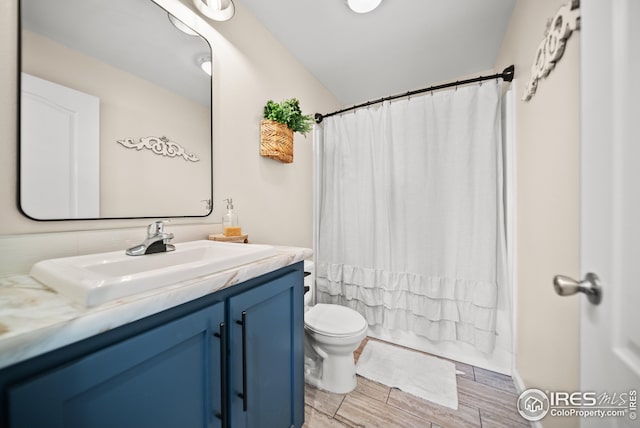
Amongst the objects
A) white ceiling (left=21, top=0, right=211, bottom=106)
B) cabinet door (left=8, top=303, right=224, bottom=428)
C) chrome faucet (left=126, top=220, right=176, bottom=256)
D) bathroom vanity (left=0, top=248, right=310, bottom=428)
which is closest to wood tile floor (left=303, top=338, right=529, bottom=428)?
bathroom vanity (left=0, top=248, right=310, bottom=428)

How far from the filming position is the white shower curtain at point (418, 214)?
1.60m

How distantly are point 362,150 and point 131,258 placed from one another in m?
1.79

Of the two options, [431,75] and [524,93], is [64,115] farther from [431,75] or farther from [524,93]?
[431,75]

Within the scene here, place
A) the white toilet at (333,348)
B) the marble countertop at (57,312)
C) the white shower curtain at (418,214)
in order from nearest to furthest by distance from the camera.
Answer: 1. the marble countertop at (57,312)
2. the white toilet at (333,348)
3. the white shower curtain at (418,214)

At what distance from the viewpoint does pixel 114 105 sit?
36.0 inches

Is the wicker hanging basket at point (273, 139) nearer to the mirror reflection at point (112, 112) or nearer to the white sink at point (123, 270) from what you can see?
the mirror reflection at point (112, 112)

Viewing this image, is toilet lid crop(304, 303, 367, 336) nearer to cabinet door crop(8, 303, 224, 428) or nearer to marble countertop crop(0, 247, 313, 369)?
cabinet door crop(8, 303, 224, 428)

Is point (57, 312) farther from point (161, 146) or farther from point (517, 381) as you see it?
point (517, 381)

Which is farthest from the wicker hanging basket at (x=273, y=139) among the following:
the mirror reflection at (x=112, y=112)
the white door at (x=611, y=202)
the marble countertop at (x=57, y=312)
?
the white door at (x=611, y=202)

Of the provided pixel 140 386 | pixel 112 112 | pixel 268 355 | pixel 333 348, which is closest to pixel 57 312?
pixel 140 386

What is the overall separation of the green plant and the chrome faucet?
3.39 feet

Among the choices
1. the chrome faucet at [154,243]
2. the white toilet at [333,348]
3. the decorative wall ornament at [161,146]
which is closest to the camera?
the chrome faucet at [154,243]

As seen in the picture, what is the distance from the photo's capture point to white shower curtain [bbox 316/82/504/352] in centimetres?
160

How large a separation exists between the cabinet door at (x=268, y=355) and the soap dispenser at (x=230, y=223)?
45cm
